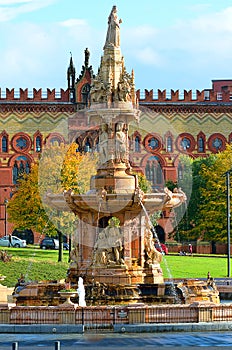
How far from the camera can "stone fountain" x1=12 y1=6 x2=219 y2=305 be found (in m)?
39.4

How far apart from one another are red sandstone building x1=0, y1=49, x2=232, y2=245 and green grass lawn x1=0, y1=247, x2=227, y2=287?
33.6 m

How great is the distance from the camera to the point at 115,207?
3984cm

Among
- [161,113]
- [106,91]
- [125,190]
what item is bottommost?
[125,190]

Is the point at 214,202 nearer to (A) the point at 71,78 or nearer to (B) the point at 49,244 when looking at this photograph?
(B) the point at 49,244

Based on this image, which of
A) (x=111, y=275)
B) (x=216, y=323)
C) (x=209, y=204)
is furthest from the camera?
(x=209, y=204)

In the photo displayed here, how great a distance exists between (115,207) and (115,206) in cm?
5

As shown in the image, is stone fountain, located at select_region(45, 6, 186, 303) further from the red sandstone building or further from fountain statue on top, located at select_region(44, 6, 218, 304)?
the red sandstone building

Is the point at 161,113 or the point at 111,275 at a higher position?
the point at 161,113

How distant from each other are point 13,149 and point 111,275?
72786 mm

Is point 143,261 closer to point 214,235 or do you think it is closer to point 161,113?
point 214,235

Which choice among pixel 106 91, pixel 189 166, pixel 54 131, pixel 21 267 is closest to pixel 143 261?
pixel 106 91

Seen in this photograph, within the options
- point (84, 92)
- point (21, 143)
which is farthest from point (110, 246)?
point (84, 92)

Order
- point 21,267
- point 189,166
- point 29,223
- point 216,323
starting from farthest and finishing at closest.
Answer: point 189,166, point 29,223, point 21,267, point 216,323

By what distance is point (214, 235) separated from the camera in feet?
289
